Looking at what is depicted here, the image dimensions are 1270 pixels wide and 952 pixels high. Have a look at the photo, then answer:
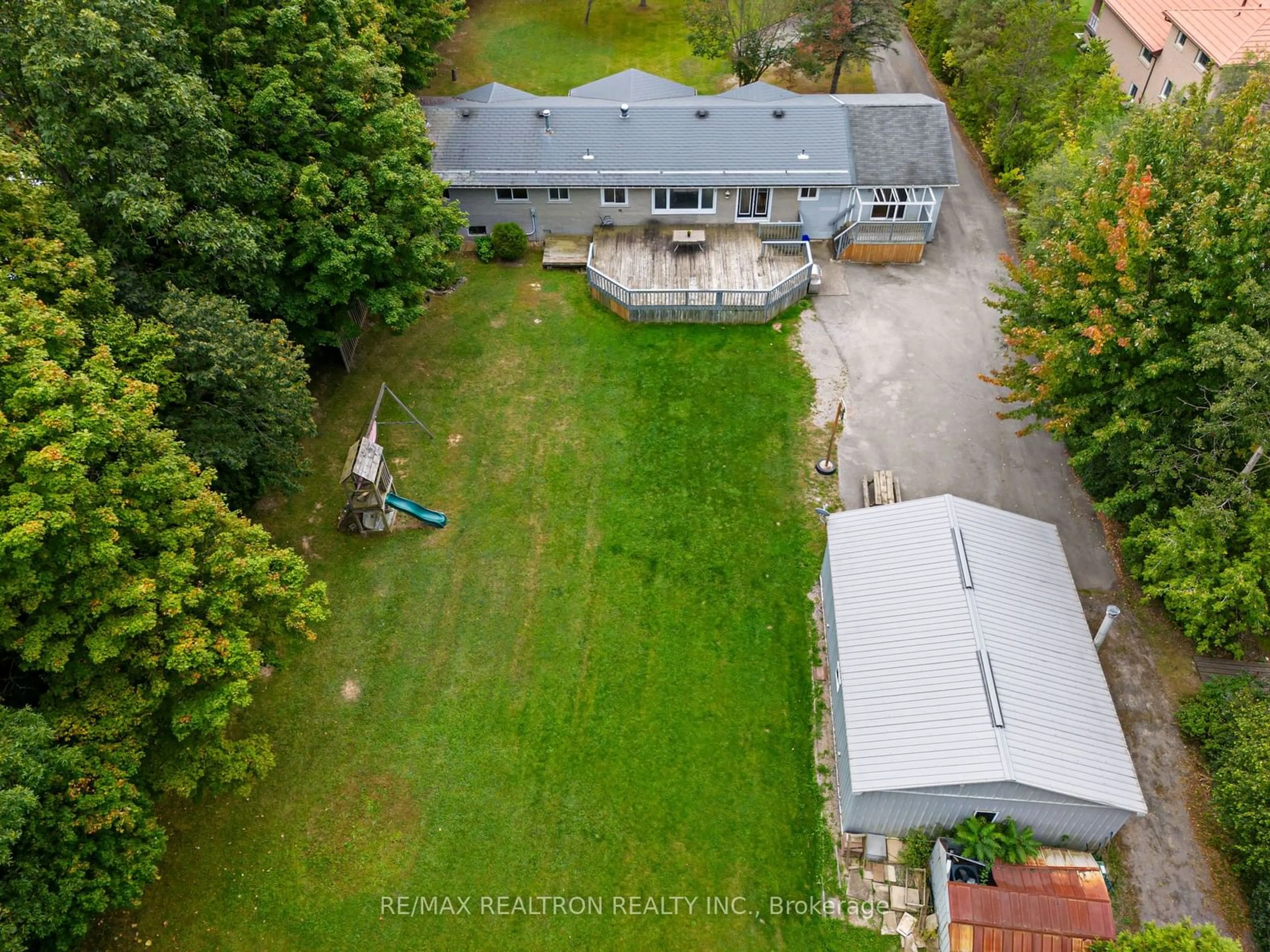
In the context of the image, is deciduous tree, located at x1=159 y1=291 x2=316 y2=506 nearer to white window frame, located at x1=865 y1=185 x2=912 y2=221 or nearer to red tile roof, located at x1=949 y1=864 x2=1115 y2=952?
red tile roof, located at x1=949 y1=864 x2=1115 y2=952

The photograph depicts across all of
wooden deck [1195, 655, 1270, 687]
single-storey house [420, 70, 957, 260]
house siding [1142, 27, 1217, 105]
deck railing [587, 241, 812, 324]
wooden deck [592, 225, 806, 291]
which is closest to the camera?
wooden deck [1195, 655, 1270, 687]

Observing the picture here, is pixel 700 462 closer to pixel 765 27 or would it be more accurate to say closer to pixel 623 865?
pixel 623 865

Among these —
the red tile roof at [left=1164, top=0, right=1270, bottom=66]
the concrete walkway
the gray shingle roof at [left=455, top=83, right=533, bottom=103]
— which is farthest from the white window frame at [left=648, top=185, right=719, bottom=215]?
the red tile roof at [left=1164, top=0, right=1270, bottom=66]

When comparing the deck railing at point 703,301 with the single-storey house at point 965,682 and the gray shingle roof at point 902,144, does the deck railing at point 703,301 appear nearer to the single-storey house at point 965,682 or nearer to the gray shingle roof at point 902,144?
the gray shingle roof at point 902,144

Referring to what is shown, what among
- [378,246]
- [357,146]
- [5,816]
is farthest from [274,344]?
[5,816]

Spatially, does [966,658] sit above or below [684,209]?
below

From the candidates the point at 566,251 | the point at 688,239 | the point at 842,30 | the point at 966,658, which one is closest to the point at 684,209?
the point at 688,239

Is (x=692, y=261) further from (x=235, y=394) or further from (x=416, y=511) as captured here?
(x=235, y=394)
